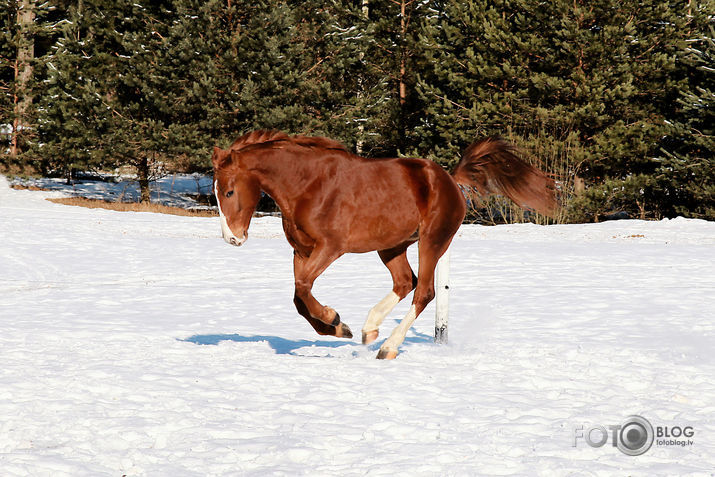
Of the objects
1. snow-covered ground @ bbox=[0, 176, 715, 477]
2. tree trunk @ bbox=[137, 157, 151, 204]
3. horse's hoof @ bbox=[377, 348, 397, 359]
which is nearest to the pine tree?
tree trunk @ bbox=[137, 157, 151, 204]

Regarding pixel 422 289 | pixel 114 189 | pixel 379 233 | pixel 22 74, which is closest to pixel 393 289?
pixel 422 289

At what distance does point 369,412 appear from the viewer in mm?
5094

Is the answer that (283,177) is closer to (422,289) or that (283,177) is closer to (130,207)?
(422,289)

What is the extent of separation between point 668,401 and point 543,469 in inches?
76.1

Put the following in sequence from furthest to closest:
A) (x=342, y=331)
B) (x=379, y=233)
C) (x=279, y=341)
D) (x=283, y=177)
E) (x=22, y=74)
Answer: (x=22, y=74), (x=279, y=341), (x=379, y=233), (x=342, y=331), (x=283, y=177)

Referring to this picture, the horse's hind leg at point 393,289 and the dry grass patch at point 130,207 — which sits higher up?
the horse's hind leg at point 393,289

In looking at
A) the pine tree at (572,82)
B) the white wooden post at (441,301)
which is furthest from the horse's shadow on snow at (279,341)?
the pine tree at (572,82)

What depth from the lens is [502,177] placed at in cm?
791

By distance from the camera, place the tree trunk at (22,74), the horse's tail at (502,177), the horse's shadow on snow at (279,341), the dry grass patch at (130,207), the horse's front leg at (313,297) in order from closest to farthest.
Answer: the horse's front leg at (313,297)
the horse's tail at (502,177)
the horse's shadow on snow at (279,341)
the dry grass patch at (130,207)
the tree trunk at (22,74)

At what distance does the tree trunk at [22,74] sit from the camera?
30172 mm

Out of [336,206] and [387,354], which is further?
[387,354]

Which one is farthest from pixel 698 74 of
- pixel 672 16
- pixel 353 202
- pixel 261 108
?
pixel 353 202

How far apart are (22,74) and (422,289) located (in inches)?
1166

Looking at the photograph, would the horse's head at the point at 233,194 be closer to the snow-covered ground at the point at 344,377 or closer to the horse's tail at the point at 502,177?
the snow-covered ground at the point at 344,377
